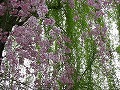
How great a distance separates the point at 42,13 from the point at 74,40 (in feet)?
4.39

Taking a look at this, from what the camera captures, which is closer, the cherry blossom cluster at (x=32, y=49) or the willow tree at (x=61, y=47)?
the cherry blossom cluster at (x=32, y=49)

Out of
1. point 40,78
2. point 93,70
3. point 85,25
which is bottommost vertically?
point 40,78

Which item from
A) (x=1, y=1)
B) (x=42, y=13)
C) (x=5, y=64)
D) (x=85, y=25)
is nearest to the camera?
(x=42, y=13)

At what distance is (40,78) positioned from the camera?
3.98 meters

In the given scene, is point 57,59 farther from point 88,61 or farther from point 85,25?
point 85,25

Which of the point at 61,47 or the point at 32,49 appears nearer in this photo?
the point at 32,49

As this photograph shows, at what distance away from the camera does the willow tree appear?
3525 mm

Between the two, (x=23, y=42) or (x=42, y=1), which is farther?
(x=23, y=42)

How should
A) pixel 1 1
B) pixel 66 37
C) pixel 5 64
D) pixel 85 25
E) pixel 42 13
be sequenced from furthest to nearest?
pixel 85 25, pixel 66 37, pixel 5 64, pixel 1 1, pixel 42 13

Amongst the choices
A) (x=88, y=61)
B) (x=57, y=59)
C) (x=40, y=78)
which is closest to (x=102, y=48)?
(x=88, y=61)

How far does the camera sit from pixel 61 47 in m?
4.32

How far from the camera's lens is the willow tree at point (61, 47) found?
11.6 ft

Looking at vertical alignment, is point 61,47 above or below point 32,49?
above

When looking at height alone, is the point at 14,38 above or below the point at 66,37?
below
